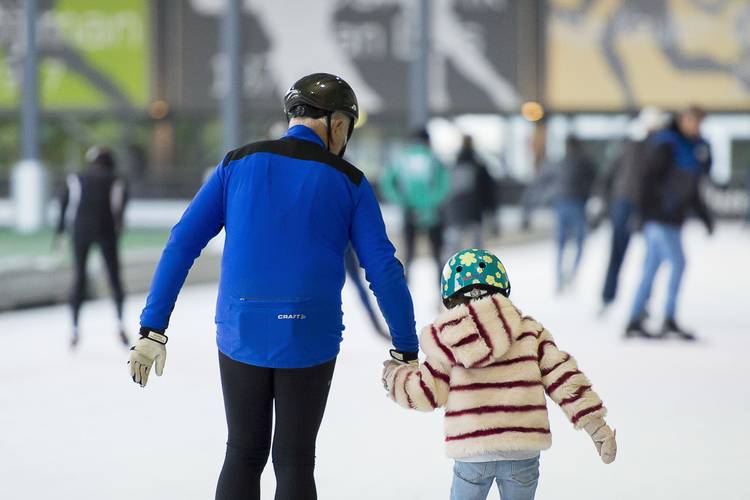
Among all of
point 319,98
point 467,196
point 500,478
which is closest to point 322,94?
point 319,98

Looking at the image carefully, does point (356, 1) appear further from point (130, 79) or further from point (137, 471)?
point (137, 471)

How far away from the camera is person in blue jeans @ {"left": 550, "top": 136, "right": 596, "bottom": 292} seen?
47.2ft

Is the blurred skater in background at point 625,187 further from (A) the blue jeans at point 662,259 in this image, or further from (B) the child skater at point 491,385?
(B) the child skater at point 491,385

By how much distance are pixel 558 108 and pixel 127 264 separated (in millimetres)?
23810

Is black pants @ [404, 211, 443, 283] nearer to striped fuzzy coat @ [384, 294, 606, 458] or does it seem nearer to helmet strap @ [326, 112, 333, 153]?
helmet strap @ [326, 112, 333, 153]

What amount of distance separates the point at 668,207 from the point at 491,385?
264 inches

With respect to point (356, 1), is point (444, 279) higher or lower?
lower

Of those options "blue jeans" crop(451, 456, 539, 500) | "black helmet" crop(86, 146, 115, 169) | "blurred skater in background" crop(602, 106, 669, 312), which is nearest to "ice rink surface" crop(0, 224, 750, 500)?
"blurred skater in background" crop(602, 106, 669, 312)

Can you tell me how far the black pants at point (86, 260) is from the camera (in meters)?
9.61

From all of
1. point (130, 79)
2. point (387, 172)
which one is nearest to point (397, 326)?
point (387, 172)

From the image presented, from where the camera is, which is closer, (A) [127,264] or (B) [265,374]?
(B) [265,374]

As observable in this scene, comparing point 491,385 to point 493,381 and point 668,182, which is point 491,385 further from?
point 668,182

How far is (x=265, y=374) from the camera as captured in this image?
12.7ft

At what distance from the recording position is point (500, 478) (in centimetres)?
380
